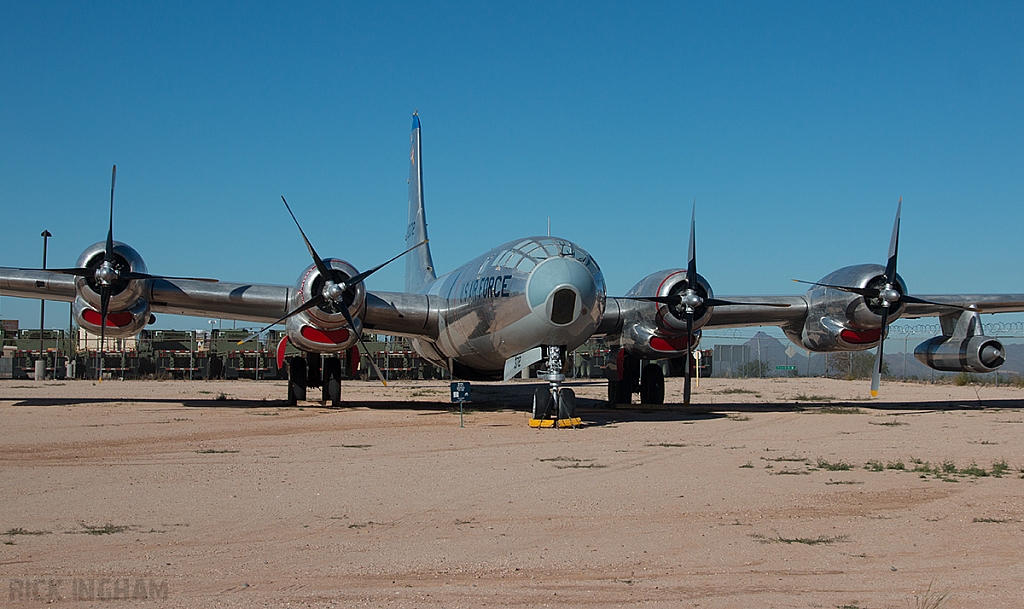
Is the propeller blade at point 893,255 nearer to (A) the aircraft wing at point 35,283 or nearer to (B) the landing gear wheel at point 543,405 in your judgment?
(B) the landing gear wheel at point 543,405

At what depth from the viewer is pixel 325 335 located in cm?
1797

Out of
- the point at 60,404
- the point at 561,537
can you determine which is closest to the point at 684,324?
the point at 561,537

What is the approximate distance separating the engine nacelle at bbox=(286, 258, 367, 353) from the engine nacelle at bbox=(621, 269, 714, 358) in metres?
6.22

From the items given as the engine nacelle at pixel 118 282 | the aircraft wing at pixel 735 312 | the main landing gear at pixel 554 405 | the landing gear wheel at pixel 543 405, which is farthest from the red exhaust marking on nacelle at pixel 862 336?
the engine nacelle at pixel 118 282

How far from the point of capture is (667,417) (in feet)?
57.2

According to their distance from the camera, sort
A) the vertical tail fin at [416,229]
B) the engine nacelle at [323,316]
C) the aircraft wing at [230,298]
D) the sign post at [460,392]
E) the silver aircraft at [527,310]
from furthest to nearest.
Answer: the vertical tail fin at [416,229]
the aircraft wing at [230,298]
the engine nacelle at [323,316]
the silver aircraft at [527,310]
the sign post at [460,392]

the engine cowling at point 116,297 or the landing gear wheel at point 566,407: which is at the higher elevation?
the engine cowling at point 116,297

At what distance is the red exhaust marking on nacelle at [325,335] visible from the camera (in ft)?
58.7

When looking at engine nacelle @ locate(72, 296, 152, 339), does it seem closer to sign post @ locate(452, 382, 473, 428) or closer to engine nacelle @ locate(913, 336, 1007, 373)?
sign post @ locate(452, 382, 473, 428)

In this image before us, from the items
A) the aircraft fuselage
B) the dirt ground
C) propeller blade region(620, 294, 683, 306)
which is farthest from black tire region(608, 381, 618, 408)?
the dirt ground

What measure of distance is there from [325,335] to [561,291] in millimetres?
5961

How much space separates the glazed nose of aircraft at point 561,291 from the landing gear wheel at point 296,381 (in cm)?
803

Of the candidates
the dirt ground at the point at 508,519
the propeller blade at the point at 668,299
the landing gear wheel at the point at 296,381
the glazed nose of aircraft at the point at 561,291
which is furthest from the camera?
the landing gear wheel at the point at 296,381

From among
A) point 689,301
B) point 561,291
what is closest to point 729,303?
point 689,301
